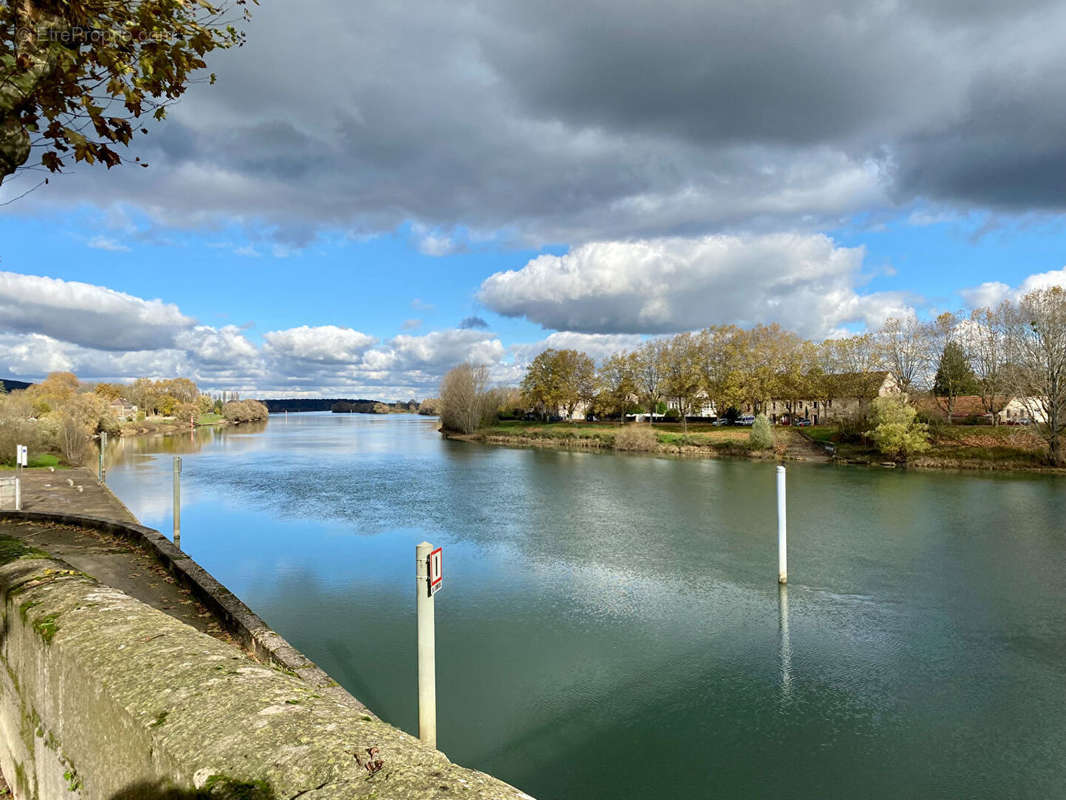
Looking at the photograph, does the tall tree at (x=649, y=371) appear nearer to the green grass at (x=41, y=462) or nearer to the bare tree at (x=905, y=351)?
the bare tree at (x=905, y=351)

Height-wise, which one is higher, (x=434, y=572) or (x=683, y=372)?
(x=683, y=372)

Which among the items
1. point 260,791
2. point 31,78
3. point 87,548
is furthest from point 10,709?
point 87,548

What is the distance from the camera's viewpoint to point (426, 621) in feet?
15.8

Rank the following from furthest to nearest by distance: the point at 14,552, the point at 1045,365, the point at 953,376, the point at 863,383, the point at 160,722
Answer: the point at 863,383
the point at 953,376
the point at 1045,365
the point at 14,552
the point at 160,722

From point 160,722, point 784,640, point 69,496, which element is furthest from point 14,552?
point 69,496

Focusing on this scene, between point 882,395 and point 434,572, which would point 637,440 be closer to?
point 882,395

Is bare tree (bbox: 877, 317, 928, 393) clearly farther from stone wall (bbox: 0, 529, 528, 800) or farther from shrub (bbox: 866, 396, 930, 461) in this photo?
stone wall (bbox: 0, 529, 528, 800)

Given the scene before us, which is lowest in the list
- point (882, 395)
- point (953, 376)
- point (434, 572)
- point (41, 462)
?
point (41, 462)

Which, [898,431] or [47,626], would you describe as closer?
[47,626]

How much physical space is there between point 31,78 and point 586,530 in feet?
47.8

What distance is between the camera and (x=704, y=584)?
11031 mm

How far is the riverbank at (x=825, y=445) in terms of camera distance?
105 feet

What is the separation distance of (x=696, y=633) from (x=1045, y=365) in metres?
35.2

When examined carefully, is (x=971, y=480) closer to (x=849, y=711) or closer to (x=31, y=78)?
(x=849, y=711)
